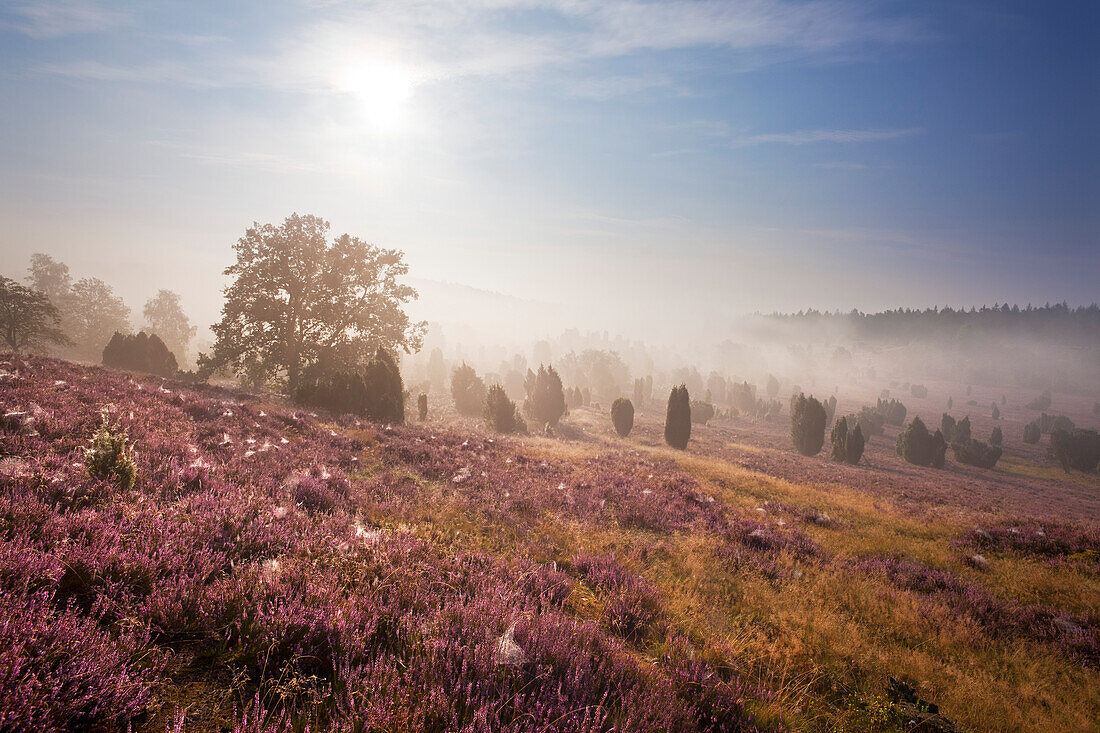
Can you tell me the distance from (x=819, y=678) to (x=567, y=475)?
9.17m

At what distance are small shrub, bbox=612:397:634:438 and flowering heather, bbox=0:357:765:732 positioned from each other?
41.5m

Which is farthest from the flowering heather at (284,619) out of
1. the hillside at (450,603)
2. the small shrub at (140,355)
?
the small shrub at (140,355)

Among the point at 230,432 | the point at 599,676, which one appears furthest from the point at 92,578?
the point at 230,432

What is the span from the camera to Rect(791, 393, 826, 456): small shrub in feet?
183

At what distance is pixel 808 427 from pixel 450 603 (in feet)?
211

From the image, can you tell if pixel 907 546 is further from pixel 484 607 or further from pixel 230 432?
pixel 230 432

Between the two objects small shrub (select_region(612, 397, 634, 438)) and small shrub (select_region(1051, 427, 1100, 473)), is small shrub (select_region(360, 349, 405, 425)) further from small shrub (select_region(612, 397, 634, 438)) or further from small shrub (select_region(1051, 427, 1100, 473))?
small shrub (select_region(1051, 427, 1100, 473))

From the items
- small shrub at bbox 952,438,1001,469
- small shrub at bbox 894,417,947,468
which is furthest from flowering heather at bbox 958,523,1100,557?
small shrub at bbox 952,438,1001,469

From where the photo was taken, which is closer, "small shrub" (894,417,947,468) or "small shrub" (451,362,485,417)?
"small shrub" (451,362,485,417)

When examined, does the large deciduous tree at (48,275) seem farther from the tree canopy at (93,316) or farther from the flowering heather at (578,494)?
the flowering heather at (578,494)

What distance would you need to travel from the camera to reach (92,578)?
291 cm

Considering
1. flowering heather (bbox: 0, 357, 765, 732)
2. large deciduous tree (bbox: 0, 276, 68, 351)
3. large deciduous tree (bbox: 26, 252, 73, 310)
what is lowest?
flowering heather (bbox: 0, 357, 765, 732)

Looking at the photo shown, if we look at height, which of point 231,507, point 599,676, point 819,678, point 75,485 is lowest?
point 819,678

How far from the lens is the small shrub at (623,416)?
1850 inches
